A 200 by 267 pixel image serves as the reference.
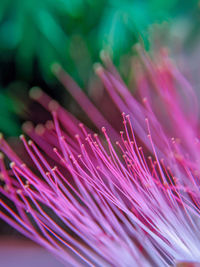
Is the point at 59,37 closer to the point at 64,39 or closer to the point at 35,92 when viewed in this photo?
the point at 64,39

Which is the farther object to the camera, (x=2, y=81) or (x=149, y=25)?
(x=2, y=81)

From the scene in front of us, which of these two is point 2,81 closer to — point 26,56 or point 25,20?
point 26,56

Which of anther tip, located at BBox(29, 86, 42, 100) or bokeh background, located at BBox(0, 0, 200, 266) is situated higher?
bokeh background, located at BBox(0, 0, 200, 266)

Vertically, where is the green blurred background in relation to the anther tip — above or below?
above

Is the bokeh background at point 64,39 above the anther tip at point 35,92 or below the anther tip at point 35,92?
above

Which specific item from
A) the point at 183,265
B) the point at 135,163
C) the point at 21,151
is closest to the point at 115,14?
the point at 21,151

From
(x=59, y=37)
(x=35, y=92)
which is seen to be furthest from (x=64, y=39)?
(x=35, y=92)
